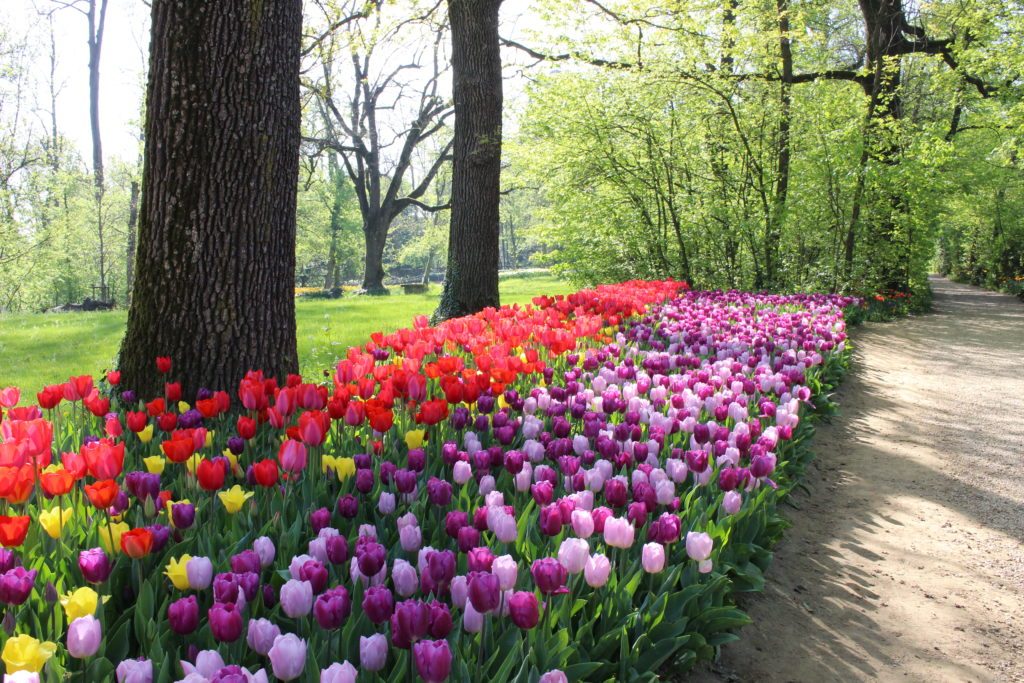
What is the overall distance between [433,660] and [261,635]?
39cm

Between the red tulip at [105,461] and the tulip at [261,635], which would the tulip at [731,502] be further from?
the red tulip at [105,461]

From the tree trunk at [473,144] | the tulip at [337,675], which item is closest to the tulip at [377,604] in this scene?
the tulip at [337,675]

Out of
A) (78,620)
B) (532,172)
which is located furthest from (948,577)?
(532,172)

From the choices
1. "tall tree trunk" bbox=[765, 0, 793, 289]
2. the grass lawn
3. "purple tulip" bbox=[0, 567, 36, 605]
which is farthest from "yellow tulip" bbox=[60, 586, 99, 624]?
"tall tree trunk" bbox=[765, 0, 793, 289]

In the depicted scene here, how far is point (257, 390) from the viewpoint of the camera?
9.41ft

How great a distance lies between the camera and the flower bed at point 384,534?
149 cm

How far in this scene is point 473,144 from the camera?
26.8 feet

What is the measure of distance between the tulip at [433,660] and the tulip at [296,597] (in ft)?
1.18

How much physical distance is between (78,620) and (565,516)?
1238 mm

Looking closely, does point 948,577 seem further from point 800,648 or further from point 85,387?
point 85,387

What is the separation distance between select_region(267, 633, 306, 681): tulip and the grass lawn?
4704 millimetres

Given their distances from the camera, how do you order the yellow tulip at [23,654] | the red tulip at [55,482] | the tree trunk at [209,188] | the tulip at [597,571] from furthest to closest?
the tree trunk at [209,188] < the red tulip at [55,482] < the tulip at [597,571] < the yellow tulip at [23,654]

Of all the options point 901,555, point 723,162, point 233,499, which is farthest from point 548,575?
point 723,162

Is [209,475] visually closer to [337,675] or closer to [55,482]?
[55,482]
